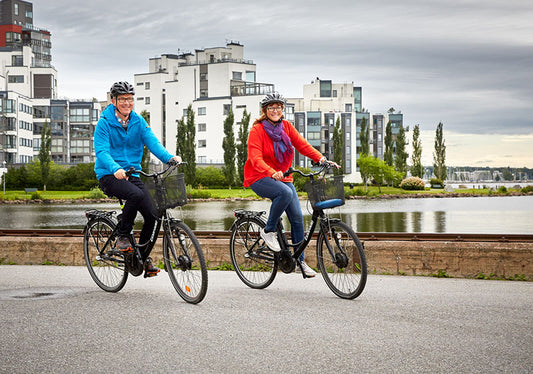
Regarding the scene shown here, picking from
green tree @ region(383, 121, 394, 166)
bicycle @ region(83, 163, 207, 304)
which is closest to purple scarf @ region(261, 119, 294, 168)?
bicycle @ region(83, 163, 207, 304)

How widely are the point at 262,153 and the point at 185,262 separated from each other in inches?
64.3

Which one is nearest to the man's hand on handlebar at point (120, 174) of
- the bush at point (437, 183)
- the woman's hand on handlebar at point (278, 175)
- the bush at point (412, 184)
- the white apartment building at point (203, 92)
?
the woman's hand on handlebar at point (278, 175)

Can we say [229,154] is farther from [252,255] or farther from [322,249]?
[322,249]

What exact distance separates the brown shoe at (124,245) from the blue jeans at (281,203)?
152 cm

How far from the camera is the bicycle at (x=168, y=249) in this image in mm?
6559

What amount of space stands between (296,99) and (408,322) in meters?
127

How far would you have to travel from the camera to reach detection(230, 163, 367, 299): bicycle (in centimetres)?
681

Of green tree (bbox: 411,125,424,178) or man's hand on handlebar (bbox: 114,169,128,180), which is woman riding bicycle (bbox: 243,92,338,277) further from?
green tree (bbox: 411,125,424,178)

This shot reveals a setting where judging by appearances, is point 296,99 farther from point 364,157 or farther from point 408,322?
point 408,322

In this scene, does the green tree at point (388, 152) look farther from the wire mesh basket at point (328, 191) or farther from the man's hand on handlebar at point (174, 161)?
the man's hand on handlebar at point (174, 161)

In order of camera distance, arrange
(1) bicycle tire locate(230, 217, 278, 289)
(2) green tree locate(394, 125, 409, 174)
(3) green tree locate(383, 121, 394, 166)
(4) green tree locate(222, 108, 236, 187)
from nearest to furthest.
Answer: (1) bicycle tire locate(230, 217, 278, 289) < (4) green tree locate(222, 108, 236, 187) < (3) green tree locate(383, 121, 394, 166) < (2) green tree locate(394, 125, 409, 174)

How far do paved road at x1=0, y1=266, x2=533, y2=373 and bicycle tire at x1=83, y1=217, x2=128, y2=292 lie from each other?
0.56ft

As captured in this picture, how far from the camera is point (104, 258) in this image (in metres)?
7.52

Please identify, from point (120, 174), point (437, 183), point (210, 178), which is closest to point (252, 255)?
point (120, 174)
